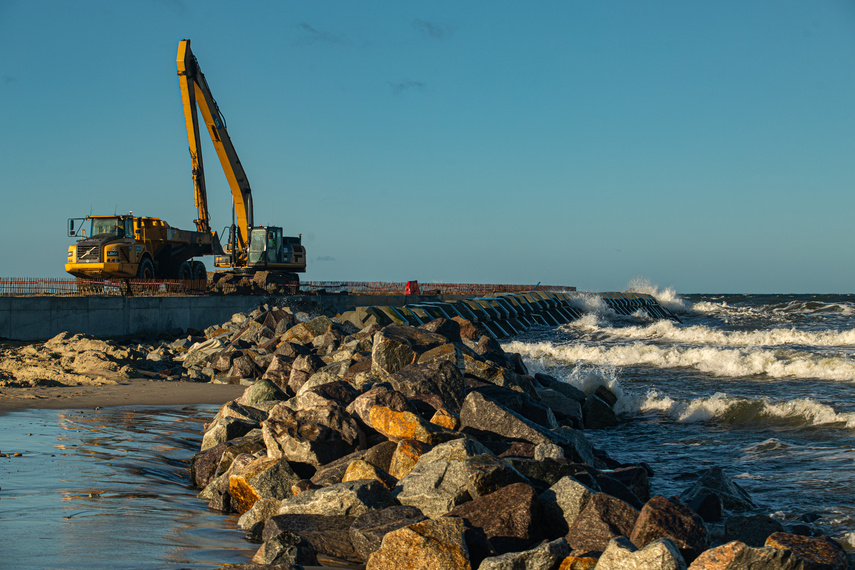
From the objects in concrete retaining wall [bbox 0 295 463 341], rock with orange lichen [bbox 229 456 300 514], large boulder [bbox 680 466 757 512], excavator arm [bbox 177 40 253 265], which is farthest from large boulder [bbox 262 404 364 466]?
excavator arm [bbox 177 40 253 265]

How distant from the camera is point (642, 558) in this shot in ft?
10.7

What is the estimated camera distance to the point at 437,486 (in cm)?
441

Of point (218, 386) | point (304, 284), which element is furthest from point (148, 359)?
point (304, 284)

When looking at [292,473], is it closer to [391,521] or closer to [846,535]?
[391,521]

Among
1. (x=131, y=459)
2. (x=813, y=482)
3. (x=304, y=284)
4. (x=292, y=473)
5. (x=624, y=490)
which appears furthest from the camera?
(x=304, y=284)

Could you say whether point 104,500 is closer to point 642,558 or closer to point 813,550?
point 642,558

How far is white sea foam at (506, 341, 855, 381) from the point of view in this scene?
13797 mm

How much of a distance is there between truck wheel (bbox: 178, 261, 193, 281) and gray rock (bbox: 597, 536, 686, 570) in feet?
83.0

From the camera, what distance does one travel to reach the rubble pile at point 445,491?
139 inches

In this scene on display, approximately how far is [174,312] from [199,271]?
26.3 feet

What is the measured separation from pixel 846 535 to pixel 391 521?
3385mm

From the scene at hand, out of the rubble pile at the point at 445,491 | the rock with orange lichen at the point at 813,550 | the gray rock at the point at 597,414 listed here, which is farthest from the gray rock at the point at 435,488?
the gray rock at the point at 597,414

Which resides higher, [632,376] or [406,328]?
[406,328]

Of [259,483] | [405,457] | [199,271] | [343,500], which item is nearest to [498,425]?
[405,457]
